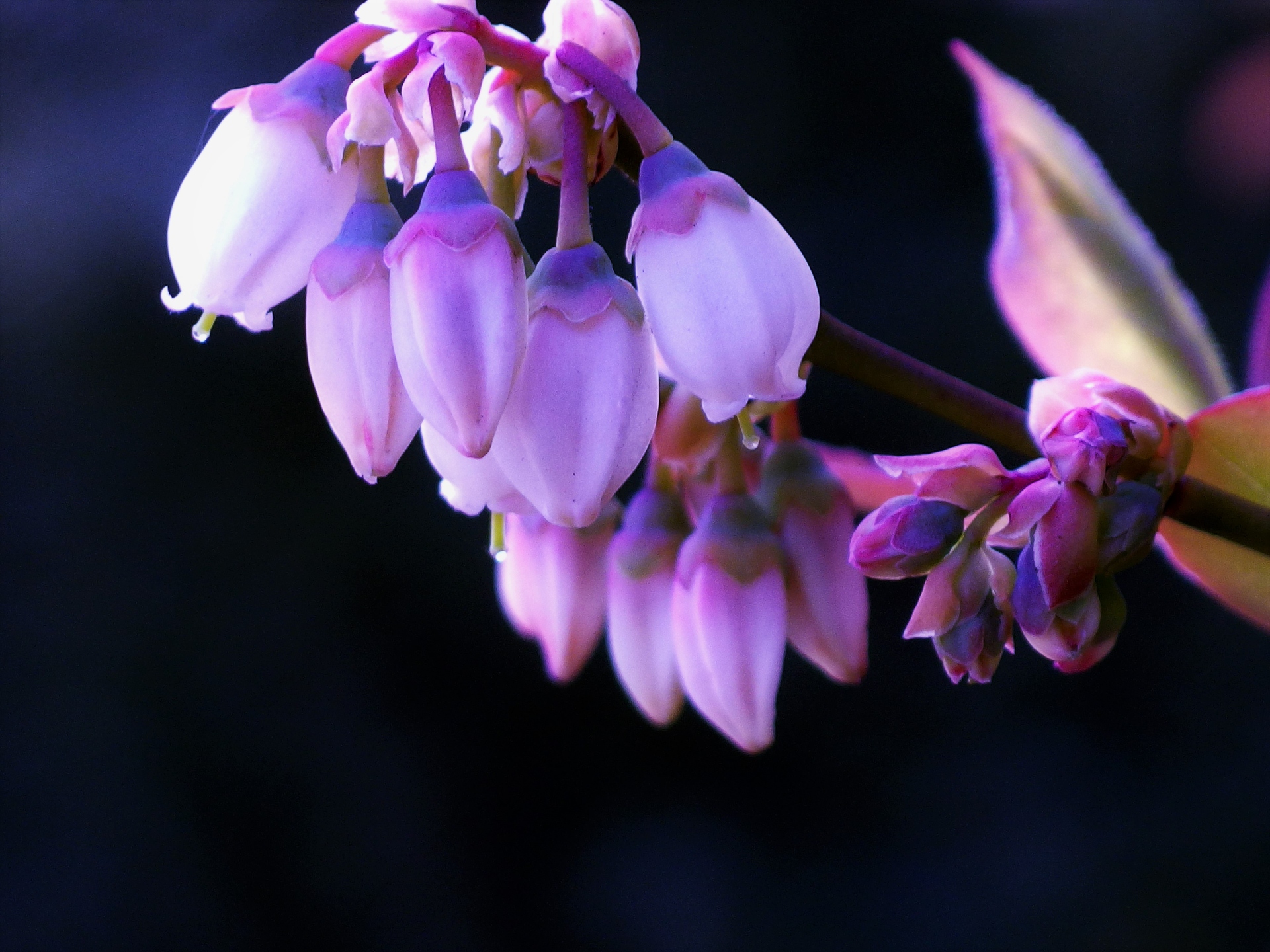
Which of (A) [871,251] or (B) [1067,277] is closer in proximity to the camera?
(B) [1067,277]

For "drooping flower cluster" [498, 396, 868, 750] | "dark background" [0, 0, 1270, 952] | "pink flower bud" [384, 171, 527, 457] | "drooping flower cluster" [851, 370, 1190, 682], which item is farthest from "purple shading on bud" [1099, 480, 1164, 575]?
"dark background" [0, 0, 1270, 952]

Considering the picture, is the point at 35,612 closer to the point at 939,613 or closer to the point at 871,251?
the point at 871,251

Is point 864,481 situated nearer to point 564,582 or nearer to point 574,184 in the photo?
point 564,582

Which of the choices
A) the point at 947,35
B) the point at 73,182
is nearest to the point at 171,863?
the point at 73,182

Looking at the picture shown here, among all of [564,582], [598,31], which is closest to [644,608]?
[564,582]

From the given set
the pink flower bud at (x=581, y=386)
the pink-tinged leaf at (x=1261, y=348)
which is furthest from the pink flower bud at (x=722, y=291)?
the pink-tinged leaf at (x=1261, y=348)

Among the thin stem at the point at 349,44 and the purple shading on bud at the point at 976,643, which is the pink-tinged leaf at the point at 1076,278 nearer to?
the purple shading on bud at the point at 976,643
